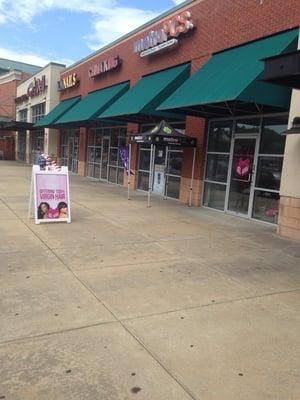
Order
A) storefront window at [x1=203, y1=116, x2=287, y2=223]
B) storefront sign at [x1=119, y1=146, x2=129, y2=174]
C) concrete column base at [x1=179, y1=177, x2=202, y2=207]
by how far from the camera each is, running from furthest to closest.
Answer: storefront sign at [x1=119, y1=146, x2=129, y2=174] < concrete column base at [x1=179, y1=177, x2=202, y2=207] < storefront window at [x1=203, y1=116, x2=287, y2=223]

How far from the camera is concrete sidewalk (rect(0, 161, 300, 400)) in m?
3.37

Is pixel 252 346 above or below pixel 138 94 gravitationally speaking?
below

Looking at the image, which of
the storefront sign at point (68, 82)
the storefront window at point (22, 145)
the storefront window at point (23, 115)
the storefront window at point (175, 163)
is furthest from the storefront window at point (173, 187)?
the storefront window at point (22, 145)

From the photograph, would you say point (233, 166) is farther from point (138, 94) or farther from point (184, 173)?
point (138, 94)

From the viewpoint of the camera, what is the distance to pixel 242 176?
1200 centimetres

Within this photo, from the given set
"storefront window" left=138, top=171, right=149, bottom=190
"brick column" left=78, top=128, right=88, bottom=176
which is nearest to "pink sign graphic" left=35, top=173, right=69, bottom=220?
"storefront window" left=138, top=171, right=149, bottom=190

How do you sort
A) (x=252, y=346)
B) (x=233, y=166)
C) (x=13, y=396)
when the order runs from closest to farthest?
1. (x=13, y=396)
2. (x=252, y=346)
3. (x=233, y=166)

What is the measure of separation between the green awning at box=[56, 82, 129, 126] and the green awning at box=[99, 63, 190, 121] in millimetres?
1616

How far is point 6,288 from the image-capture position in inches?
207

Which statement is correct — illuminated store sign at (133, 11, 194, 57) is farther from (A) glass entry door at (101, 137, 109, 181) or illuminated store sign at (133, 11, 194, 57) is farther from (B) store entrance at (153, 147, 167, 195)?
(A) glass entry door at (101, 137, 109, 181)

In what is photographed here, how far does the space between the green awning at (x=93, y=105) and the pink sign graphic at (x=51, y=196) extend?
32.0 feet

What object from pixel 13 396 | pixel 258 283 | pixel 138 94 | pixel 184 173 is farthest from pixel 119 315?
pixel 138 94

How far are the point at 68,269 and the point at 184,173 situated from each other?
904 cm

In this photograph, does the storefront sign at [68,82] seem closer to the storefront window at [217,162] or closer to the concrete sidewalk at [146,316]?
the storefront window at [217,162]
